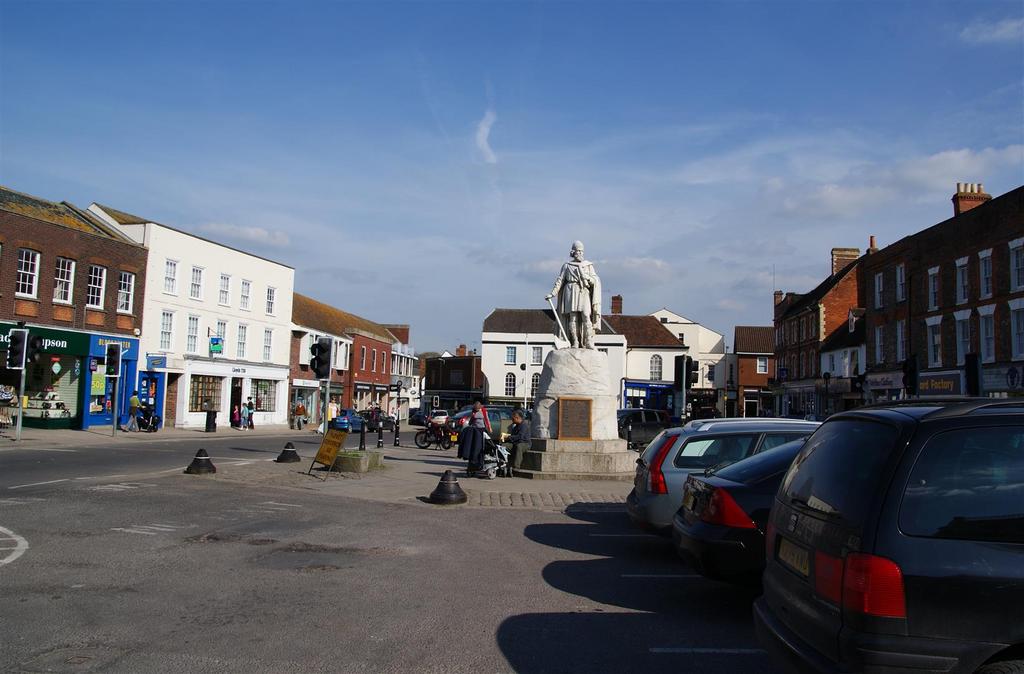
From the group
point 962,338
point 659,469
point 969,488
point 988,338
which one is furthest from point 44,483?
point 962,338

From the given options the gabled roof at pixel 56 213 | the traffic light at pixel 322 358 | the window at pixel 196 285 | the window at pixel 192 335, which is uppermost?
the gabled roof at pixel 56 213

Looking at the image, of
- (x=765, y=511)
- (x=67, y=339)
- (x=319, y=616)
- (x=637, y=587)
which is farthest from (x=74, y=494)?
(x=67, y=339)

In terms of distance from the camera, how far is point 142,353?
34.4m

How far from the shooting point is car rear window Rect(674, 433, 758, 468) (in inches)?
354

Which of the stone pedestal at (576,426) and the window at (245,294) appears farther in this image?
the window at (245,294)

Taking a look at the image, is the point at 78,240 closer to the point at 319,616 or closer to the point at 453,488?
the point at 453,488

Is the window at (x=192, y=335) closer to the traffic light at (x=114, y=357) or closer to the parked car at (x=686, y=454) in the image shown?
the traffic light at (x=114, y=357)

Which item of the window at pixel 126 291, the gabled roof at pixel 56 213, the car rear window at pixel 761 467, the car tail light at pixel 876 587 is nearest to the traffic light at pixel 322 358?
the car rear window at pixel 761 467

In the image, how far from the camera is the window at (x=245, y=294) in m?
41.5

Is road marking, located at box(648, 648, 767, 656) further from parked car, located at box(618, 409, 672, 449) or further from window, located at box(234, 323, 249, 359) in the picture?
window, located at box(234, 323, 249, 359)

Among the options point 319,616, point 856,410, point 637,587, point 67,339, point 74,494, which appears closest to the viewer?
point 856,410

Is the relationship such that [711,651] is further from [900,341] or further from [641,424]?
[900,341]

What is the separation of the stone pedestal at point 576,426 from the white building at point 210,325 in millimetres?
24343

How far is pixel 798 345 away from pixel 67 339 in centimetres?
4734
